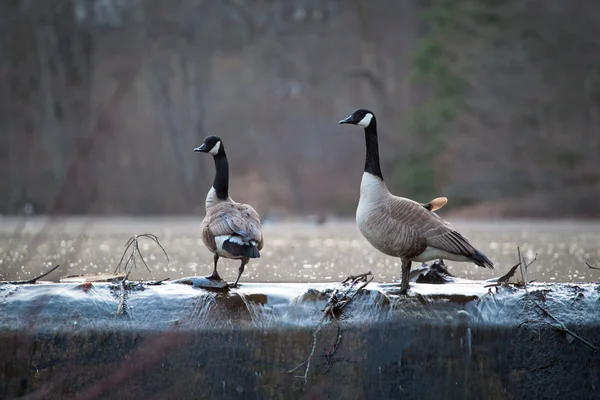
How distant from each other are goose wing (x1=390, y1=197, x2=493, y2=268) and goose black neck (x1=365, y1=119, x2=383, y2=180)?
0.40m

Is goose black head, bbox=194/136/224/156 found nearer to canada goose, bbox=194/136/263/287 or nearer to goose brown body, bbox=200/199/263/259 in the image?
canada goose, bbox=194/136/263/287

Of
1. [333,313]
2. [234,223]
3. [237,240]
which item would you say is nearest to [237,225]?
[234,223]

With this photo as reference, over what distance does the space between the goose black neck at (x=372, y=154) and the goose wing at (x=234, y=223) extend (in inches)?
35.6

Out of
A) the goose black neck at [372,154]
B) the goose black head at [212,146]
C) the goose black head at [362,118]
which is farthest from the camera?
the goose black head at [212,146]

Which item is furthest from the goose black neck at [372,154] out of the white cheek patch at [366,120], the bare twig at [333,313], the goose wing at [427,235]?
the bare twig at [333,313]

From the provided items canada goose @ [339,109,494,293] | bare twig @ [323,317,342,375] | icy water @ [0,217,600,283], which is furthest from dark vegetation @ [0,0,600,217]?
bare twig @ [323,317,342,375]

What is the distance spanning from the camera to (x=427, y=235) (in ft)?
17.7

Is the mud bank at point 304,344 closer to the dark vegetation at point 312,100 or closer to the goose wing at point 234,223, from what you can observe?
the goose wing at point 234,223

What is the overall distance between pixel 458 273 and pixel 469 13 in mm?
22507

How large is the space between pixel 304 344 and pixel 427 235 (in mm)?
1114

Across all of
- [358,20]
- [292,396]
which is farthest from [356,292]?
[358,20]

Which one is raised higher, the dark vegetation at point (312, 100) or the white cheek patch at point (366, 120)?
the dark vegetation at point (312, 100)

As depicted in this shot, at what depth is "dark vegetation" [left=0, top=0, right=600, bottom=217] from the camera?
29.5 meters

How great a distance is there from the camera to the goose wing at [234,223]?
17.7ft
